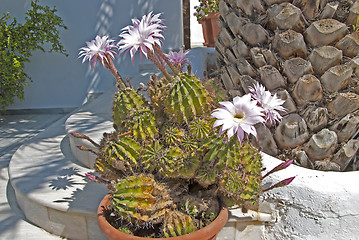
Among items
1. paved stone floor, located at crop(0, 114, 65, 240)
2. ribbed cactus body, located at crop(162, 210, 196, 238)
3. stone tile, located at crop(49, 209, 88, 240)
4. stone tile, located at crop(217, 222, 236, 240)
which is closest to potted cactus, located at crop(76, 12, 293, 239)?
ribbed cactus body, located at crop(162, 210, 196, 238)

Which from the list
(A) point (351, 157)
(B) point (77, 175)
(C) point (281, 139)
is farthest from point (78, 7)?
(A) point (351, 157)

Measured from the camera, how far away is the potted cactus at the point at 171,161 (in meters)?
1.55

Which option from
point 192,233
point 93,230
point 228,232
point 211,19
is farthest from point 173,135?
point 211,19

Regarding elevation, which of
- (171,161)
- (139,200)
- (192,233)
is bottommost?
(192,233)

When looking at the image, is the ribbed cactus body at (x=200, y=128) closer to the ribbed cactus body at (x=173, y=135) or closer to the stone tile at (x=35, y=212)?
the ribbed cactus body at (x=173, y=135)

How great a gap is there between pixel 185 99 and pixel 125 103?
35cm

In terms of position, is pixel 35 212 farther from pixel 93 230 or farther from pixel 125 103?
pixel 125 103

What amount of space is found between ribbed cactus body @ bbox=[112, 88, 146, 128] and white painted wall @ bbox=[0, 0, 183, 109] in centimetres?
304

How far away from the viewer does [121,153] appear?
1654mm

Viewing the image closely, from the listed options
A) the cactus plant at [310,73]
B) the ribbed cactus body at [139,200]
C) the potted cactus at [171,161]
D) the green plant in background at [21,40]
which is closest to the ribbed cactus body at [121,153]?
the potted cactus at [171,161]

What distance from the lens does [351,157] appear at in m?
2.03

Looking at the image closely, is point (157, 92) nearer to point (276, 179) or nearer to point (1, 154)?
point (276, 179)

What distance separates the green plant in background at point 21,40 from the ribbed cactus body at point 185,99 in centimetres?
333

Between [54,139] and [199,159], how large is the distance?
2224 mm
